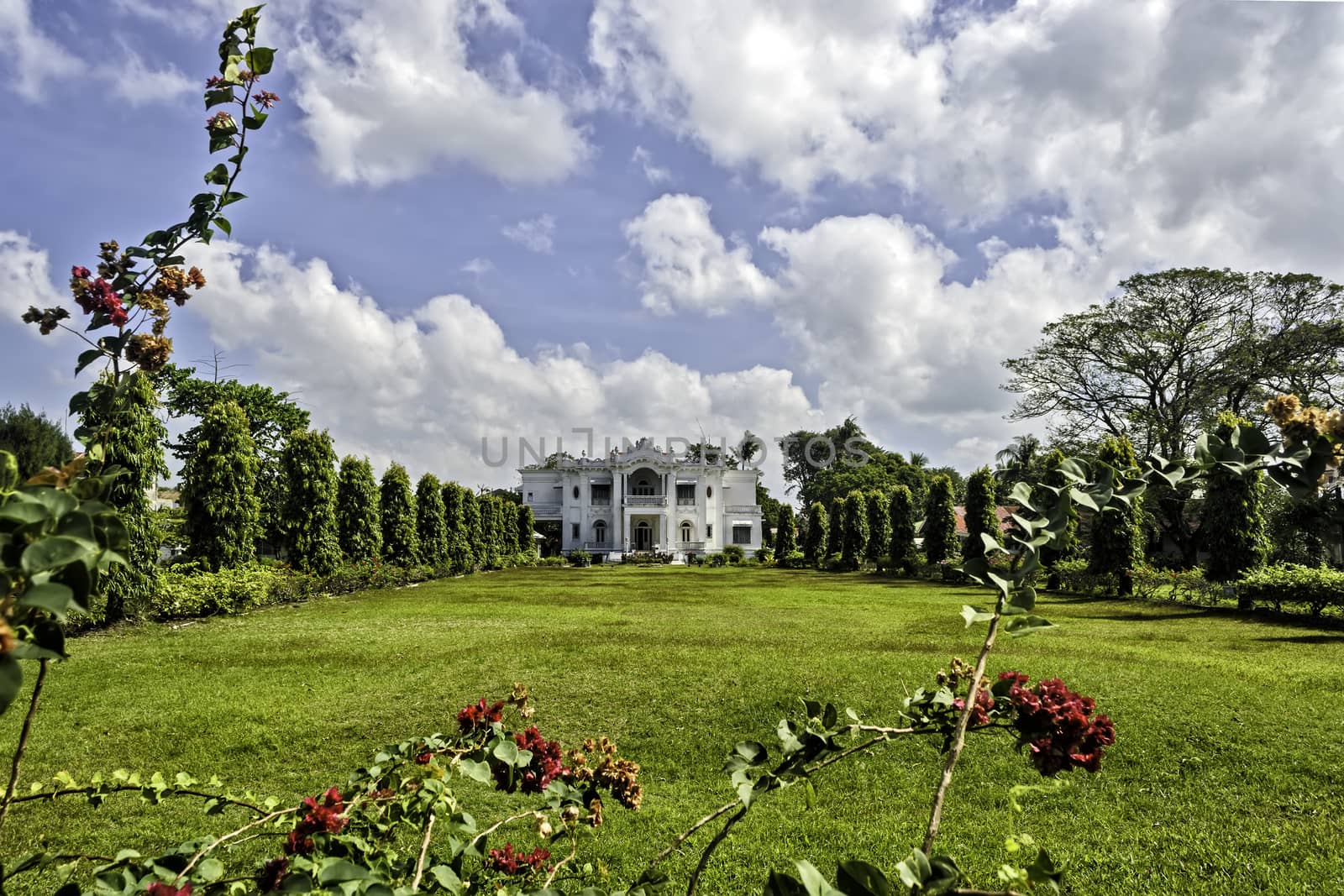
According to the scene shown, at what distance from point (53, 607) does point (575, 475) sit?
140 feet

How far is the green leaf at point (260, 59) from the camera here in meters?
1.29

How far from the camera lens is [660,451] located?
42.5 meters

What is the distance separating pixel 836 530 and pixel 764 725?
30613 mm

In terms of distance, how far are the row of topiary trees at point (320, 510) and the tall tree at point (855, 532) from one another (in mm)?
15196

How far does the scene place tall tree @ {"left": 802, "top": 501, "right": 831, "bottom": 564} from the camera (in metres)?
34.8

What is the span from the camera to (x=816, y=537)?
35.0m

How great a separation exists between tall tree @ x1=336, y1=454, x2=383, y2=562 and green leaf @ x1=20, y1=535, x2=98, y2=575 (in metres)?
20.7

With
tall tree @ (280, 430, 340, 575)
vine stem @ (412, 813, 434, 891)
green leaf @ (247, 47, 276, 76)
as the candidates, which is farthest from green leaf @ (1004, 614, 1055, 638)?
tall tree @ (280, 430, 340, 575)

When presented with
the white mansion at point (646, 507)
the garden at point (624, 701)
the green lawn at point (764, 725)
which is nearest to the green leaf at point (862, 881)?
the garden at point (624, 701)

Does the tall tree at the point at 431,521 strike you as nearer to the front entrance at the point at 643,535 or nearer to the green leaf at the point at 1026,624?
the front entrance at the point at 643,535

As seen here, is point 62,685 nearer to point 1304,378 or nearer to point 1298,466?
point 1298,466

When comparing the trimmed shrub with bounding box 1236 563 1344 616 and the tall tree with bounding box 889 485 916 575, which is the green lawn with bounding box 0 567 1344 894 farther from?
the tall tree with bounding box 889 485 916 575

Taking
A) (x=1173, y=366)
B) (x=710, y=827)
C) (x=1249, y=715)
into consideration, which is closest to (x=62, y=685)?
(x=710, y=827)

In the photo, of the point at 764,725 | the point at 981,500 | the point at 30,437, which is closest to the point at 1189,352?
the point at 981,500
